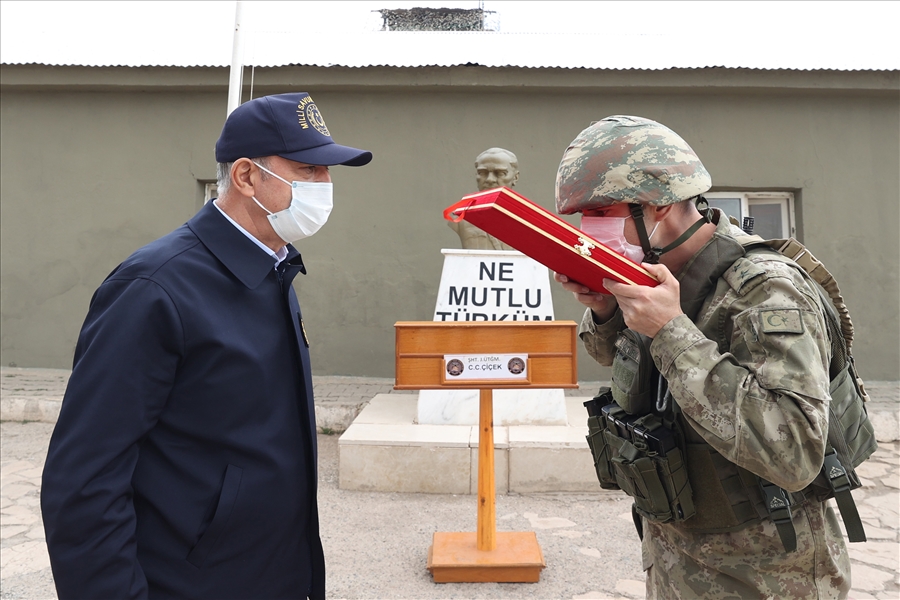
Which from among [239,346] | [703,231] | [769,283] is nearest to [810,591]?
[769,283]

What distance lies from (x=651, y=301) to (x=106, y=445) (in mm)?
1220

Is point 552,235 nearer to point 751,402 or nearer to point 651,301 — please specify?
point 651,301

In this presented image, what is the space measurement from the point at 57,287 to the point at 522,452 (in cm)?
588

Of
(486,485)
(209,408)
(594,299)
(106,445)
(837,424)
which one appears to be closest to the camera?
(106,445)

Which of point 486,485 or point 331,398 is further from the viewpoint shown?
point 331,398

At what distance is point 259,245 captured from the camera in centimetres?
167

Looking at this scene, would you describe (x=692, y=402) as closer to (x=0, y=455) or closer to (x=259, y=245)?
(x=259, y=245)

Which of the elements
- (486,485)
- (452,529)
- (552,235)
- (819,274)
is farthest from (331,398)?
(819,274)

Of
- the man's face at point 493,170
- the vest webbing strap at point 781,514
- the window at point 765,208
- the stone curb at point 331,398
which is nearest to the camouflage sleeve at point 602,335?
the vest webbing strap at point 781,514

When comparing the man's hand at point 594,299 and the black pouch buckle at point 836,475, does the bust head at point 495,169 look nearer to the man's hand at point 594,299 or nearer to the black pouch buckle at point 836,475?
the man's hand at point 594,299

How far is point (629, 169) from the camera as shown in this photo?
1627 mm

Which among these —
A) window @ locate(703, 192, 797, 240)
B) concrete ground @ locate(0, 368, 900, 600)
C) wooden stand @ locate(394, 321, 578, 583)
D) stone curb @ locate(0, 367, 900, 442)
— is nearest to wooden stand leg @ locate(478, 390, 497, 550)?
wooden stand @ locate(394, 321, 578, 583)

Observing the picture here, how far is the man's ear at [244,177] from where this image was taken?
1688 mm

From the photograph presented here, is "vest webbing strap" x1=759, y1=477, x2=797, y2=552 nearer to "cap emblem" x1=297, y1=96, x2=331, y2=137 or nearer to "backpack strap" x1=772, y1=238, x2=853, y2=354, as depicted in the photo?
"backpack strap" x1=772, y1=238, x2=853, y2=354
